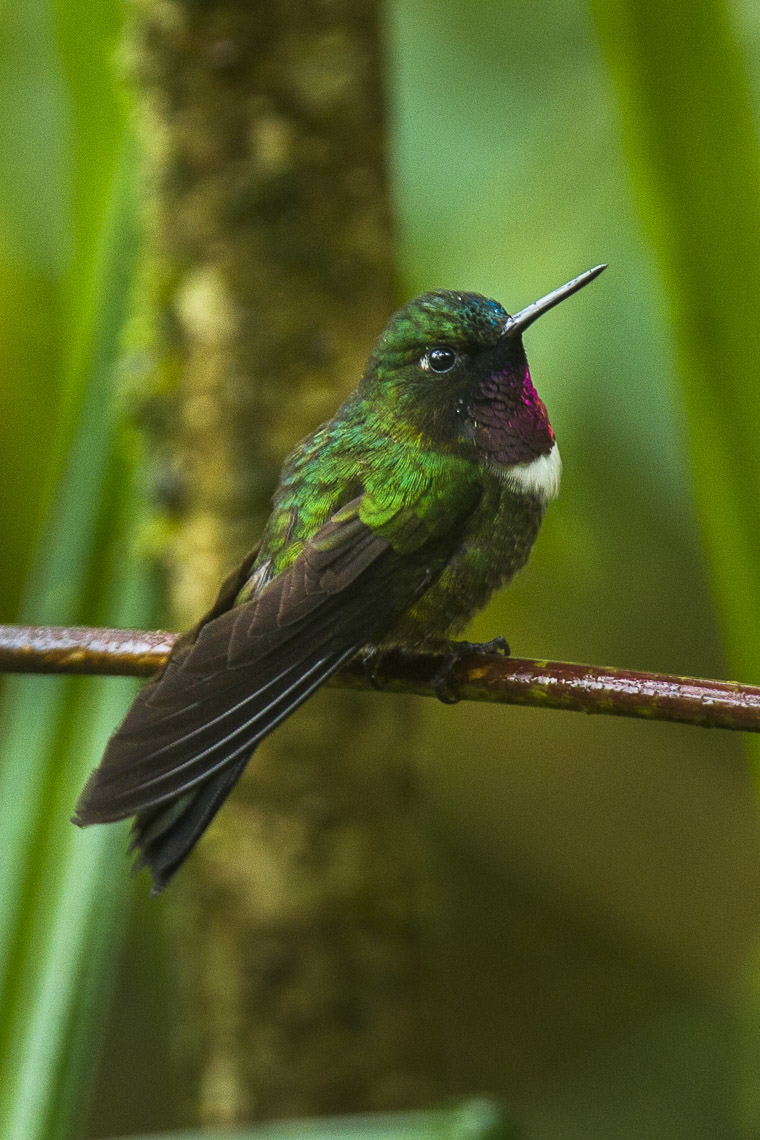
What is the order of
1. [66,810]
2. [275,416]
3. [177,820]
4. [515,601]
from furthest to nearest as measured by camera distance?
[515,601], [275,416], [66,810], [177,820]

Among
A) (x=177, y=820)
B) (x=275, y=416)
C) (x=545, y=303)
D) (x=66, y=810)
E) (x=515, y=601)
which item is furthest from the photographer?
(x=515, y=601)

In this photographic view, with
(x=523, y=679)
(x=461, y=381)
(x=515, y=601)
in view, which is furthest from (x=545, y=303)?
(x=515, y=601)

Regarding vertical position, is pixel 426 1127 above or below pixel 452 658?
below

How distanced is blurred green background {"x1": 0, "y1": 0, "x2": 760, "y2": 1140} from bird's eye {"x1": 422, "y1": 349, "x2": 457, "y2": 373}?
0.29 m

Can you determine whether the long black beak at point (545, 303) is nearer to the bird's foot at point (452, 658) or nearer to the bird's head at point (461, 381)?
the bird's head at point (461, 381)

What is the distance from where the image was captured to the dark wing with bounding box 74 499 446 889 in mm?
975

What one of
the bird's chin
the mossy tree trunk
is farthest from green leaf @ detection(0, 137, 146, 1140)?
the bird's chin

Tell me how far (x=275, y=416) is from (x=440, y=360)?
39 cm

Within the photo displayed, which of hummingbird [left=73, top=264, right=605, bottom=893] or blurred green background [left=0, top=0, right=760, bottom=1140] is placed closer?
hummingbird [left=73, top=264, right=605, bottom=893]

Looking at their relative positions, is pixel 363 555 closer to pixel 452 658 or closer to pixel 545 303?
pixel 452 658

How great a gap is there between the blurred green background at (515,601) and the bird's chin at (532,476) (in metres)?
0.23

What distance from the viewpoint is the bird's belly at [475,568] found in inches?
53.6

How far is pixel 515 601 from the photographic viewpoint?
2516mm

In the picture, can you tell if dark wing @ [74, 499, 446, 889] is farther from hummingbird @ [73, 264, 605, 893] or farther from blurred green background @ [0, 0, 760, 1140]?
blurred green background @ [0, 0, 760, 1140]
